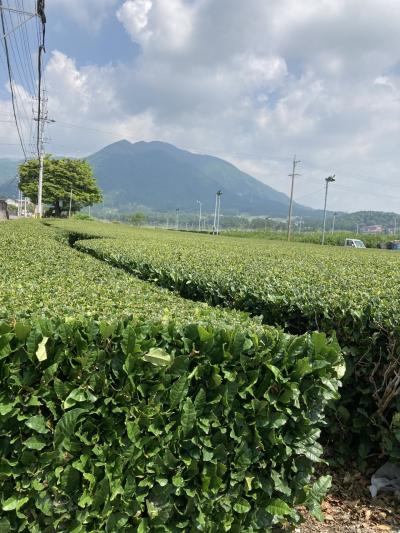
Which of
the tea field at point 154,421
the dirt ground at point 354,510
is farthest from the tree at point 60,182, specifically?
the tea field at point 154,421

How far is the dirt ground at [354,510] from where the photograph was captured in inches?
119

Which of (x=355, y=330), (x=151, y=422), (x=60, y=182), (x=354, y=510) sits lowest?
(x=354, y=510)

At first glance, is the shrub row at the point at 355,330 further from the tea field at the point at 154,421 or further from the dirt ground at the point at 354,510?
the tea field at the point at 154,421

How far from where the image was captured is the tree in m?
63.6

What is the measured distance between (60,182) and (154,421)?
65798 mm

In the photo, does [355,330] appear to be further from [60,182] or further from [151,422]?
[60,182]

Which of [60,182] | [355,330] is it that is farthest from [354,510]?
[60,182]

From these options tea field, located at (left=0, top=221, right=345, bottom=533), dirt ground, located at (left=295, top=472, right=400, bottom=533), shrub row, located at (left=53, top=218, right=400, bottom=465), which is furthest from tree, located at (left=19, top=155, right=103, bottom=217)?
tea field, located at (left=0, top=221, right=345, bottom=533)

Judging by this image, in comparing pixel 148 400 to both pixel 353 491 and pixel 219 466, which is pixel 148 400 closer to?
pixel 219 466

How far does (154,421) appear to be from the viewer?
2.44m

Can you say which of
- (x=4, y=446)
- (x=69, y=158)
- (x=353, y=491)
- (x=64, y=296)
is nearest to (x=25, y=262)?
(x=64, y=296)

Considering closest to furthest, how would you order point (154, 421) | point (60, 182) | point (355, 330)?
1. point (154, 421)
2. point (355, 330)
3. point (60, 182)

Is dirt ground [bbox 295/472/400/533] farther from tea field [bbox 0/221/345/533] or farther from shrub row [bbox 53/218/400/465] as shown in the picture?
tea field [bbox 0/221/345/533]

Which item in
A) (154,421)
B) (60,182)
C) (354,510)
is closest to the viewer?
(154,421)
